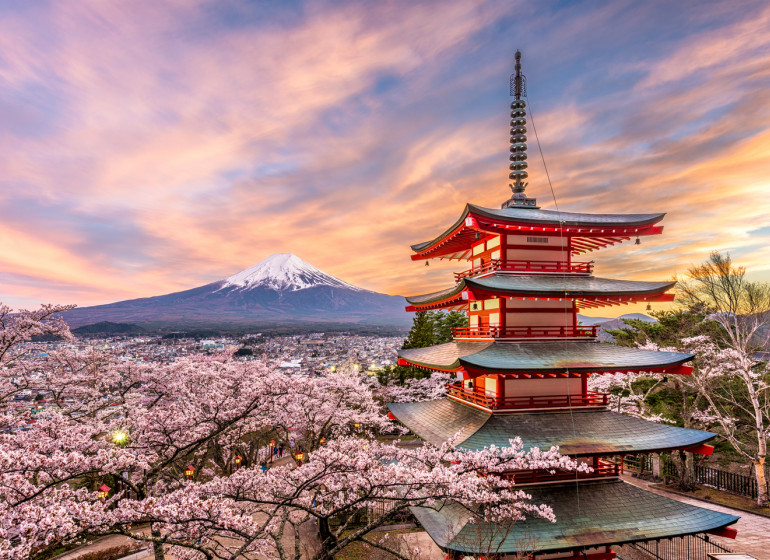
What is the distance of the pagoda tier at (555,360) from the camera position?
1084 centimetres

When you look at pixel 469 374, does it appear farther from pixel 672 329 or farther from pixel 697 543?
pixel 672 329

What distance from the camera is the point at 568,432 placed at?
36.4ft

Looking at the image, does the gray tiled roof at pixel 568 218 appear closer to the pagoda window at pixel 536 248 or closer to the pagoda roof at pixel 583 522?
the pagoda window at pixel 536 248

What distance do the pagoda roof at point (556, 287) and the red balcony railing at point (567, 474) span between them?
17.2ft

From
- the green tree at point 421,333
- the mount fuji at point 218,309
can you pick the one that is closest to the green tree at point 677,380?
the green tree at point 421,333

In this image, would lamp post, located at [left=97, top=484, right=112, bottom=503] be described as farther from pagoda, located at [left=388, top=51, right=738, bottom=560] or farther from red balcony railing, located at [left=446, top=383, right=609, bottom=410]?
red balcony railing, located at [left=446, top=383, right=609, bottom=410]

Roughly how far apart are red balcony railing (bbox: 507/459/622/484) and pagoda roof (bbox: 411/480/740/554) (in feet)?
0.71

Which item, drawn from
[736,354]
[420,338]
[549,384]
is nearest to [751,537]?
[736,354]

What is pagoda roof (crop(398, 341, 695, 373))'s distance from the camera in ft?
35.7

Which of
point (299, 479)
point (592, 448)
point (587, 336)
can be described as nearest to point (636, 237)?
point (587, 336)

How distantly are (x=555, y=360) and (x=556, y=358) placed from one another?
19cm

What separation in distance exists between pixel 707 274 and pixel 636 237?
10.5 metres

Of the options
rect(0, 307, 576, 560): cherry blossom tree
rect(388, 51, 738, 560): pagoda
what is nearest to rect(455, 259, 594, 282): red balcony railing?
rect(388, 51, 738, 560): pagoda

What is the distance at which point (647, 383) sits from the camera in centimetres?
2388
